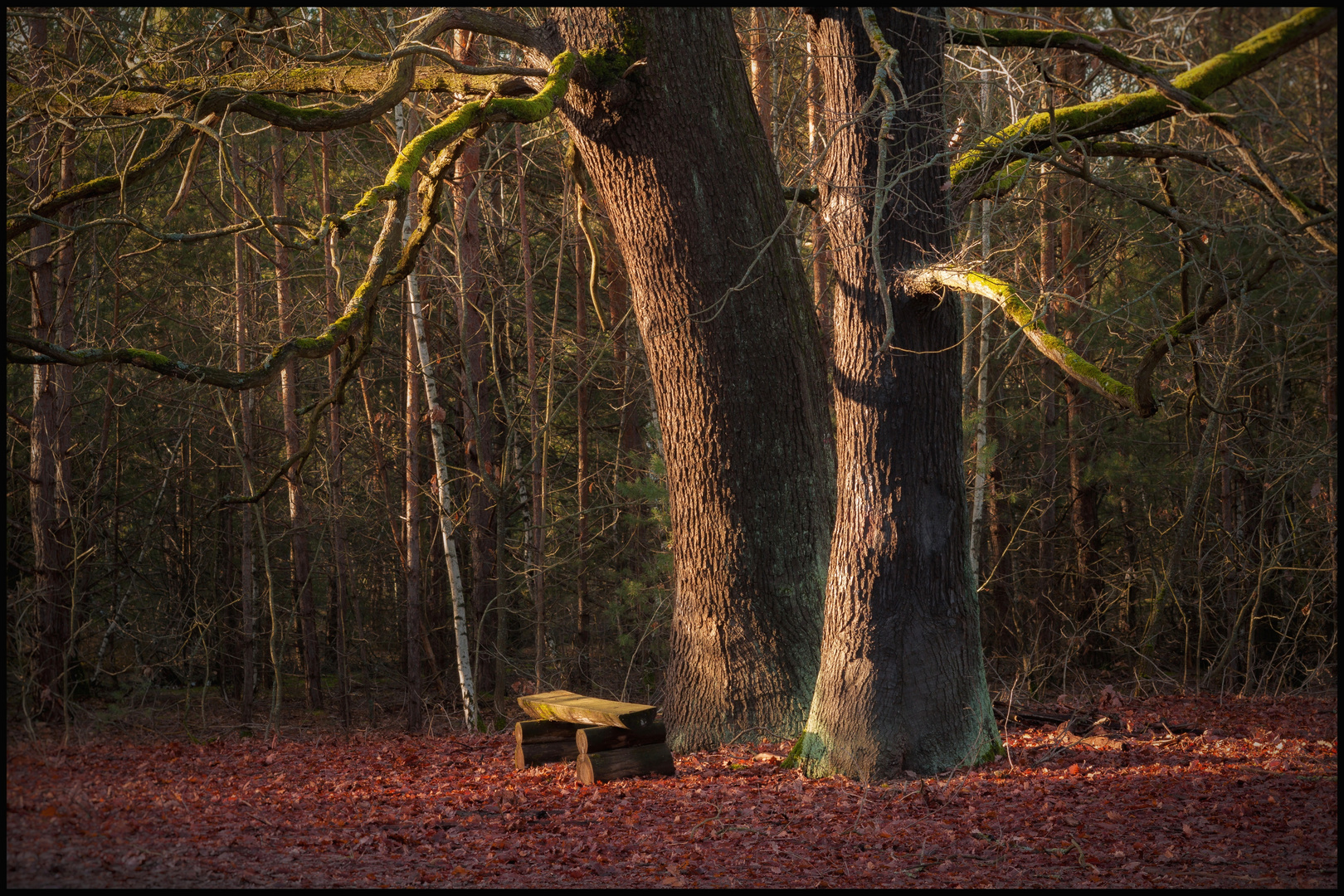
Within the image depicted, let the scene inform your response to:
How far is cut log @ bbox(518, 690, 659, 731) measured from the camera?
19.3 feet

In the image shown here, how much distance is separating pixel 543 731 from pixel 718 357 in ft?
9.70

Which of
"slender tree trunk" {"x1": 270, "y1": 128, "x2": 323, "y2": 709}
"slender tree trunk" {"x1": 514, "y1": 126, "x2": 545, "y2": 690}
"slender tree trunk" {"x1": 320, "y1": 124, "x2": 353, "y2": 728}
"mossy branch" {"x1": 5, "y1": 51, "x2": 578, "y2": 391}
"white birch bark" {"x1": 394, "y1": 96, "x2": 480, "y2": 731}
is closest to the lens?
"mossy branch" {"x1": 5, "y1": 51, "x2": 578, "y2": 391}

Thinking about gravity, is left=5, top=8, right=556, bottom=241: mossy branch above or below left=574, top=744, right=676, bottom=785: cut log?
above

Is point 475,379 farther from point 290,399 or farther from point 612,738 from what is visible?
point 612,738

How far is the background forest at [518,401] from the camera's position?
5.86 m

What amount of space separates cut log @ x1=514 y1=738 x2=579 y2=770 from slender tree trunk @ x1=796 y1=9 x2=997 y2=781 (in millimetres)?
1834

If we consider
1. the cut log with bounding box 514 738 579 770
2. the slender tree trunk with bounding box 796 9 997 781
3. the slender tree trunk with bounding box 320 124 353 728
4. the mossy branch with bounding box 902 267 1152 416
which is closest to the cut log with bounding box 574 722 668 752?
the cut log with bounding box 514 738 579 770

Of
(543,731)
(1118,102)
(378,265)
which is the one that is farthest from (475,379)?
(1118,102)

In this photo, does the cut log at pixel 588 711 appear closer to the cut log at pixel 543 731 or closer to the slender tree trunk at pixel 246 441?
the cut log at pixel 543 731

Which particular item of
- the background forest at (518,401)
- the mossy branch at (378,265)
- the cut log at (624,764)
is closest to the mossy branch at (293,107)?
the mossy branch at (378,265)

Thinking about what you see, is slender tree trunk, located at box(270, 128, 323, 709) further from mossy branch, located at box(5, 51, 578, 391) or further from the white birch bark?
mossy branch, located at box(5, 51, 578, 391)

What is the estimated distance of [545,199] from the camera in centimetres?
1372

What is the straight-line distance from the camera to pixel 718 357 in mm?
6559

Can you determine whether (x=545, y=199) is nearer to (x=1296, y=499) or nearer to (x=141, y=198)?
(x=141, y=198)
